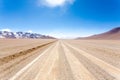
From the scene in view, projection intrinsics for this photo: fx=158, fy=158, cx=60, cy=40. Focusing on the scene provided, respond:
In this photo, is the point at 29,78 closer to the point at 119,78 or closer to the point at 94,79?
the point at 94,79

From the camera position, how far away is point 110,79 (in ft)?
19.3

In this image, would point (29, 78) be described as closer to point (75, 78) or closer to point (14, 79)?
point (14, 79)

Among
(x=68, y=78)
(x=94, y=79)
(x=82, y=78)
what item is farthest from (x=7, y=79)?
(x=94, y=79)

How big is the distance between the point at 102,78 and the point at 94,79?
0.36m

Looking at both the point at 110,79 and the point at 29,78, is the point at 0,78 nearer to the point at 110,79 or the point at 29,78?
the point at 29,78

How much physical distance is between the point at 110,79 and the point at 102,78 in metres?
0.29

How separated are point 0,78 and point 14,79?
2.06ft

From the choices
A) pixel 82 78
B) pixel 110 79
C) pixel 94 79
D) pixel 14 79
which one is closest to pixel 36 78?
pixel 14 79

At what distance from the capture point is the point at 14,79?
583cm

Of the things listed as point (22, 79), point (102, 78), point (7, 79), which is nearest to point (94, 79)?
point (102, 78)

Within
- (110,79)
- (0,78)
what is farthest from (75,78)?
(0,78)

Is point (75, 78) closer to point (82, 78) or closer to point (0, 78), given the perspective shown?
point (82, 78)

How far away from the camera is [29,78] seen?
6027 mm

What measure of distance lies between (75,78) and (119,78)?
1.68 m
